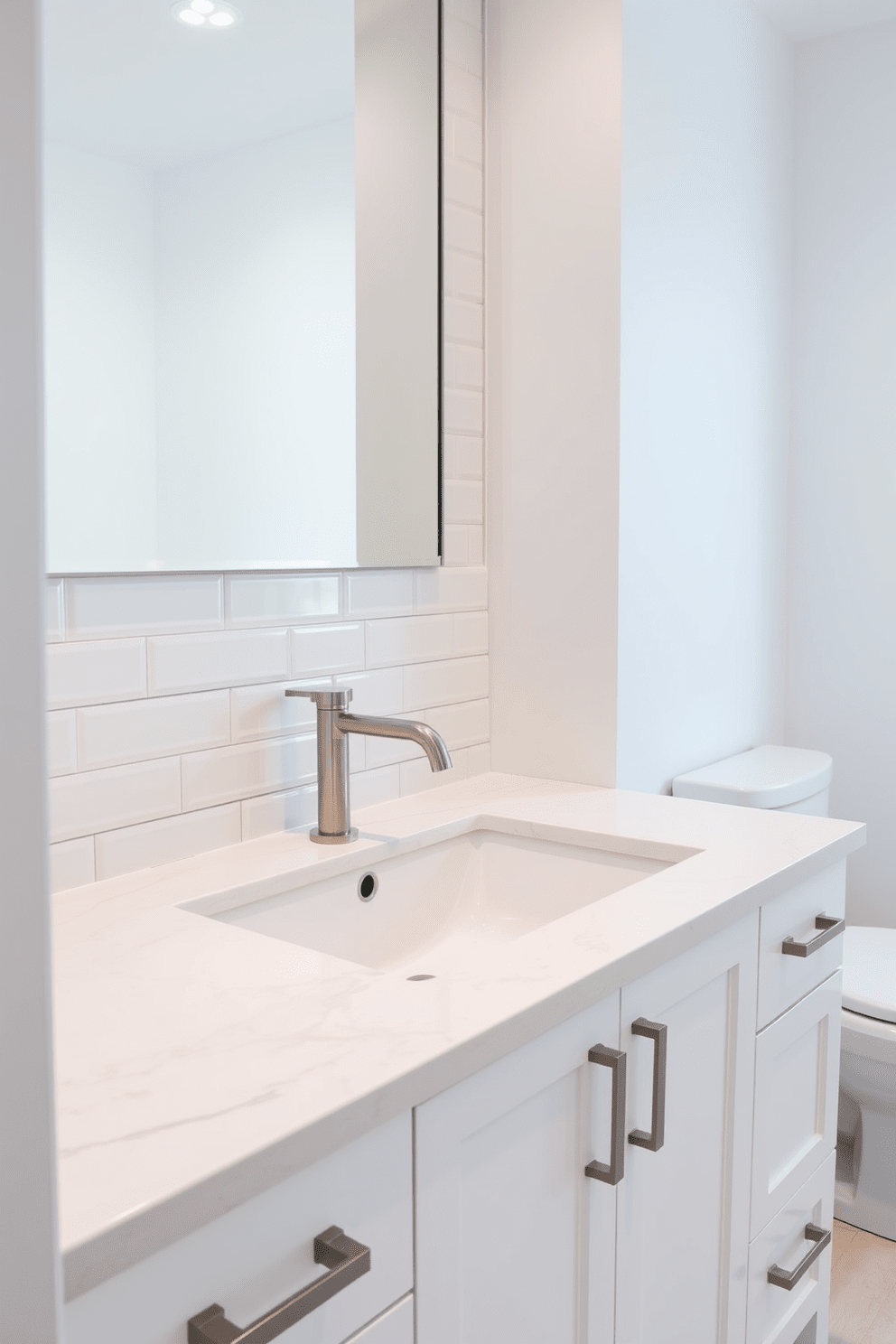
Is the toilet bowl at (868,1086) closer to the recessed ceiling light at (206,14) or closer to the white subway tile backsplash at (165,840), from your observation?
the white subway tile backsplash at (165,840)

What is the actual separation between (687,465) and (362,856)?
98 cm

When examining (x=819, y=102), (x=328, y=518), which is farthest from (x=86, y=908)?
(x=819, y=102)

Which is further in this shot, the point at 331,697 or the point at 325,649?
the point at 325,649

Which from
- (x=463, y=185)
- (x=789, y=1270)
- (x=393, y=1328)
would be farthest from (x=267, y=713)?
(x=789, y=1270)

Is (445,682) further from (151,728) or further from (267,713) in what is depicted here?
(151,728)

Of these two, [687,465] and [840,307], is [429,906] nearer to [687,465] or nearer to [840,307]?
[687,465]

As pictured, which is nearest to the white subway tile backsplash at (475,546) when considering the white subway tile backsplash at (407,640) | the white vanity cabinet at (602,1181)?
the white subway tile backsplash at (407,640)

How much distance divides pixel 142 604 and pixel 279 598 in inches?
8.7

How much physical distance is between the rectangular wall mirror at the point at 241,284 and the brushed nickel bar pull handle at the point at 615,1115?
2.30ft

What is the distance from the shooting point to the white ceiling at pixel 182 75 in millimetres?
1159

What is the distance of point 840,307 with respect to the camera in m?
2.42

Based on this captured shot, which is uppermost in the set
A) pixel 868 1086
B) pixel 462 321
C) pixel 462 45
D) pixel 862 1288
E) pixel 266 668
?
pixel 462 45

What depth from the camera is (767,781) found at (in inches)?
78.7

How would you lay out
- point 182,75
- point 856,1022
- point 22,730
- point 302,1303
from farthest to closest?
point 856,1022, point 182,75, point 302,1303, point 22,730
